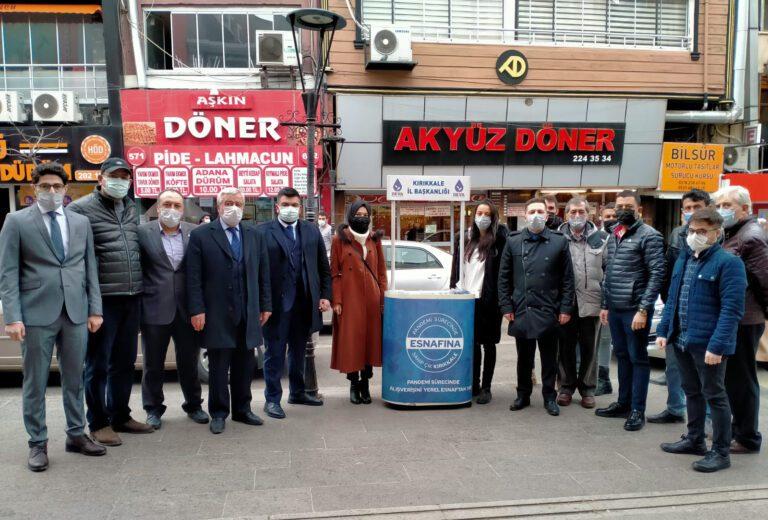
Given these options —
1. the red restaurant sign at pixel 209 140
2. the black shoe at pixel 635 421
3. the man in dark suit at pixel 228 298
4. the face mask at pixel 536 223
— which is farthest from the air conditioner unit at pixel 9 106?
the black shoe at pixel 635 421

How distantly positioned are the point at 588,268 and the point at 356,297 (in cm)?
233

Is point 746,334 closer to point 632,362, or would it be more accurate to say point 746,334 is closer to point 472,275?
point 632,362

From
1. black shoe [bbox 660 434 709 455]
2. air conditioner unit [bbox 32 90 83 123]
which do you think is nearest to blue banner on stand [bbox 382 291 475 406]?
black shoe [bbox 660 434 709 455]

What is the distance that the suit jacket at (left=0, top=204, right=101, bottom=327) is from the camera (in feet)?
13.8

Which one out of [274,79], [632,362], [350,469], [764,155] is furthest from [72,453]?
[764,155]

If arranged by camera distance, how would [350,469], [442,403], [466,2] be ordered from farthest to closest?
[466,2]
[442,403]
[350,469]

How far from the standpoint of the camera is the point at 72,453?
4727 mm

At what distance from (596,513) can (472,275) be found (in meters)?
2.84

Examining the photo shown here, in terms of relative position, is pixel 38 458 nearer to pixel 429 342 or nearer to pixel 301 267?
pixel 301 267

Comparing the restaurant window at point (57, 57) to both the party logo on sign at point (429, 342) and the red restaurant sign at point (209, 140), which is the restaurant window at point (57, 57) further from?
the party logo on sign at point (429, 342)

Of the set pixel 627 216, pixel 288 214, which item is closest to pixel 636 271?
pixel 627 216

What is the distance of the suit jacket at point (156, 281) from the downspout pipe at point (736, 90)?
1564 cm

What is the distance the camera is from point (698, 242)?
439 cm

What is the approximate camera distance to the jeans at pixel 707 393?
4410 millimetres
